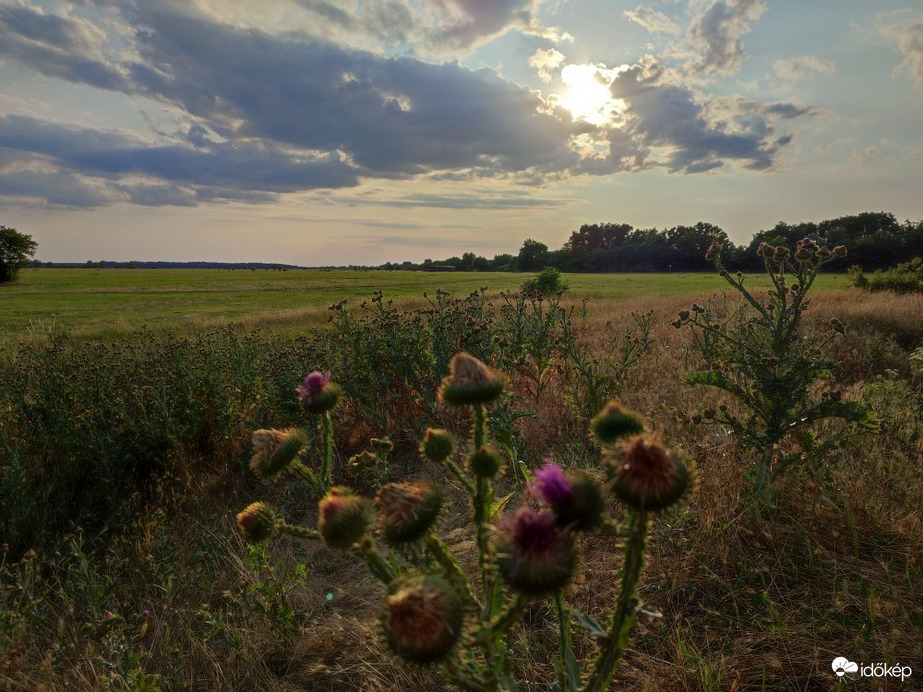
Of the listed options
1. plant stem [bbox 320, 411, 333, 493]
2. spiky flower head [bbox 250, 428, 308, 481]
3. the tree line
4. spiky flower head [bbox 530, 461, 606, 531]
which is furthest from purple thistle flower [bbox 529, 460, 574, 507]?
the tree line

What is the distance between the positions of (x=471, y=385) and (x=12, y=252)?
86268 mm

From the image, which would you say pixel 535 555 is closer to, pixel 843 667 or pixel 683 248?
pixel 843 667

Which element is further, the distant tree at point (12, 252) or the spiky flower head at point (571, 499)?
the distant tree at point (12, 252)

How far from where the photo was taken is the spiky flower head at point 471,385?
1.38 metres

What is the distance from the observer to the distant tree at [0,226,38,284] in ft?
211

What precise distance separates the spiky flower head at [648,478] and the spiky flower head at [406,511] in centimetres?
43

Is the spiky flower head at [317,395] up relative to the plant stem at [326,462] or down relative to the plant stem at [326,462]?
up

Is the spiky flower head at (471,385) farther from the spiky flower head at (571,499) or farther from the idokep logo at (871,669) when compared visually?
the idokep logo at (871,669)

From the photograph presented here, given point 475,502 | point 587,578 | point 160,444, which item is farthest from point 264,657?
point 160,444

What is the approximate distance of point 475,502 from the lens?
1.25 metres

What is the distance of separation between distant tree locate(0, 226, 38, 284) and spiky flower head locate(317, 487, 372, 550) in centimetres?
8491

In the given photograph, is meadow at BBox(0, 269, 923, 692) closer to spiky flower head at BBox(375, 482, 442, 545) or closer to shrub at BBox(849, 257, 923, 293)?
spiky flower head at BBox(375, 482, 442, 545)

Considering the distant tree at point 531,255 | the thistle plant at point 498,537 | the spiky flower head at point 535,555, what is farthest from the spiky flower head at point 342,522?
the distant tree at point 531,255

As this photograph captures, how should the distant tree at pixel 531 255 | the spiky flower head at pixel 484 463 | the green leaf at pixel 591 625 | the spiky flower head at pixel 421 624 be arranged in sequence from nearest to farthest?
the spiky flower head at pixel 421 624, the green leaf at pixel 591 625, the spiky flower head at pixel 484 463, the distant tree at pixel 531 255
